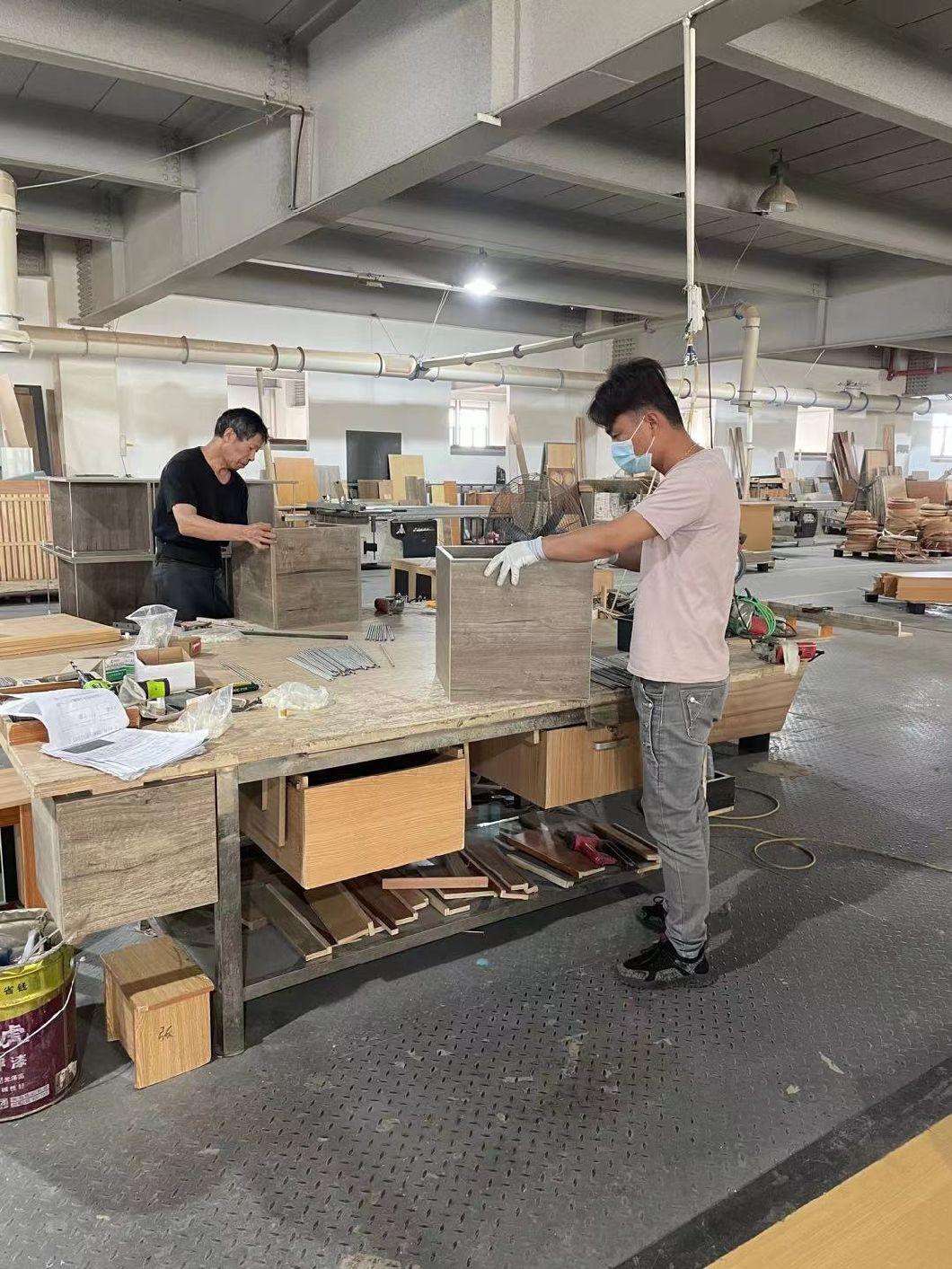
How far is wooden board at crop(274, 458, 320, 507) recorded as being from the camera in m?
10.2

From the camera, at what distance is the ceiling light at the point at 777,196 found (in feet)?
14.8

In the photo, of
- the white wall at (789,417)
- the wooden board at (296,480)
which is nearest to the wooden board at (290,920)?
the wooden board at (296,480)

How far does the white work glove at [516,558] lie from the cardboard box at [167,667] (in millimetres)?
808

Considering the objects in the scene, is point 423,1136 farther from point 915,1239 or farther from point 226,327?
Result: point 226,327

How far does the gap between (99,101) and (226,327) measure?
19.4 ft

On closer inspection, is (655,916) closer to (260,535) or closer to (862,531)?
(260,535)

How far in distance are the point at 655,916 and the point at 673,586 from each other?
1058 millimetres

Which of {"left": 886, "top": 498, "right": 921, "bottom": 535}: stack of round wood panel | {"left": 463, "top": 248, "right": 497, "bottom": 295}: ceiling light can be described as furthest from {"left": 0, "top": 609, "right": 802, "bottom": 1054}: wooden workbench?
{"left": 886, "top": 498, "right": 921, "bottom": 535}: stack of round wood panel

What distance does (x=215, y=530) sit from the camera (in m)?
3.09

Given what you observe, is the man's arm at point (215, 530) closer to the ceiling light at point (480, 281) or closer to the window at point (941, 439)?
the ceiling light at point (480, 281)

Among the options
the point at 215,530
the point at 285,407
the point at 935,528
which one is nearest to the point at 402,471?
the point at 285,407

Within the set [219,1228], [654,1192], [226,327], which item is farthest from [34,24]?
[226,327]

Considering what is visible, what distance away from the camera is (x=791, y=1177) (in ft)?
5.38

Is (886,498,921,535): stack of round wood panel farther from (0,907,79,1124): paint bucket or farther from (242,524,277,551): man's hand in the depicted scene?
(0,907,79,1124): paint bucket
